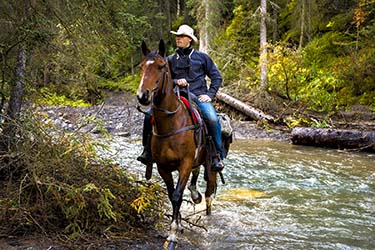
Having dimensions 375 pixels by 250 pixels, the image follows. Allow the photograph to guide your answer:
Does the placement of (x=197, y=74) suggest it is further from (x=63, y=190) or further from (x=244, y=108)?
(x=244, y=108)

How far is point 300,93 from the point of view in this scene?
2103 cm

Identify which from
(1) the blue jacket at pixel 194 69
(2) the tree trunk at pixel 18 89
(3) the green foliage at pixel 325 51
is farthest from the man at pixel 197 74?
(3) the green foliage at pixel 325 51

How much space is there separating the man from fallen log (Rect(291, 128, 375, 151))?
337 inches

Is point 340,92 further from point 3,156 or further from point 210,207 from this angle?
point 3,156

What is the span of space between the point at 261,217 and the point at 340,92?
1417cm

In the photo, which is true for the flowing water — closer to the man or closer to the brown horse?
the brown horse

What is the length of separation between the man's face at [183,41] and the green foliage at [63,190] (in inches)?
81.9

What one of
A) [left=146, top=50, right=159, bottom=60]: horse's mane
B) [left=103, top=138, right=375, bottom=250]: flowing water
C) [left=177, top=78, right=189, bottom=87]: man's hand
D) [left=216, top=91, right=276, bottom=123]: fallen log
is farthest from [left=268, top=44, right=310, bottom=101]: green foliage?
[left=146, top=50, right=159, bottom=60]: horse's mane

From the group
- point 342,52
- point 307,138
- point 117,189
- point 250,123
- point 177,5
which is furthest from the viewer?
point 177,5

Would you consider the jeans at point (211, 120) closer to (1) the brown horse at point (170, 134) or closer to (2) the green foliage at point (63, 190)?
(1) the brown horse at point (170, 134)

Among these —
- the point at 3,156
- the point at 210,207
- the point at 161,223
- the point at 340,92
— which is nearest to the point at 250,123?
the point at 340,92

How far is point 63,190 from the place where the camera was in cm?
603

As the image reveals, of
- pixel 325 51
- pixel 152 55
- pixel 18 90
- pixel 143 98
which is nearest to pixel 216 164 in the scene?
pixel 152 55

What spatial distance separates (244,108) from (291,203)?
12247mm
